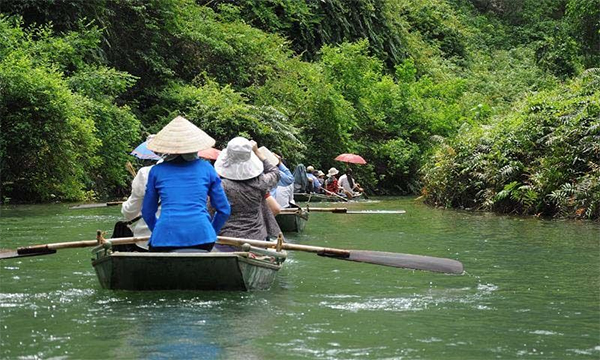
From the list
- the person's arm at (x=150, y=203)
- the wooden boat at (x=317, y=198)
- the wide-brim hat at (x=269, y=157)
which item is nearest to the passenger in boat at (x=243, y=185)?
the wide-brim hat at (x=269, y=157)

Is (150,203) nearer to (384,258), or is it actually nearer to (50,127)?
(384,258)

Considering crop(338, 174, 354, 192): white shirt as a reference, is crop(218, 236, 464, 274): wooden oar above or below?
above

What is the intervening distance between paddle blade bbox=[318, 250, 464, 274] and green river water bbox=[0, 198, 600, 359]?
10.4 inches

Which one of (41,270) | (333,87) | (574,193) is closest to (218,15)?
(333,87)

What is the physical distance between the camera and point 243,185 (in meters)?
10.8

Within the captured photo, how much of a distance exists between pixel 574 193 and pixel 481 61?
3445 centimetres

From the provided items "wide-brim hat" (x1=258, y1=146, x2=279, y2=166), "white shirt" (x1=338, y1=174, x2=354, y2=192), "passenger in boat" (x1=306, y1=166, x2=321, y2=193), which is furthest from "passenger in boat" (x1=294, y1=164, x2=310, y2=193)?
"wide-brim hat" (x1=258, y1=146, x2=279, y2=166)

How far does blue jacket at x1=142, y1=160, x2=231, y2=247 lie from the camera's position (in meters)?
9.48

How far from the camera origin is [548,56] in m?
40.2

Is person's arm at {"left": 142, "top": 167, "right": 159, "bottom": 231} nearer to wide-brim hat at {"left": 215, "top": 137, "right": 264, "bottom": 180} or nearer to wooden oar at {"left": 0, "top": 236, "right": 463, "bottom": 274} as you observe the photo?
wooden oar at {"left": 0, "top": 236, "right": 463, "bottom": 274}

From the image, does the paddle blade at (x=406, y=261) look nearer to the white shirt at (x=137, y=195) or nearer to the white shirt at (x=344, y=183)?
the white shirt at (x=137, y=195)

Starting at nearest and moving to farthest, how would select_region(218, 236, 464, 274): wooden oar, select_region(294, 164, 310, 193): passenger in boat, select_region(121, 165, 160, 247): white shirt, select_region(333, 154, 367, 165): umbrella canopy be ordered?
select_region(121, 165, 160, 247): white shirt → select_region(218, 236, 464, 274): wooden oar → select_region(294, 164, 310, 193): passenger in boat → select_region(333, 154, 367, 165): umbrella canopy

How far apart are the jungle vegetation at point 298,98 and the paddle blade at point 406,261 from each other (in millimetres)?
10834

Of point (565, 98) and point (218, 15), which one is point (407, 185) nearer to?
point (218, 15)
